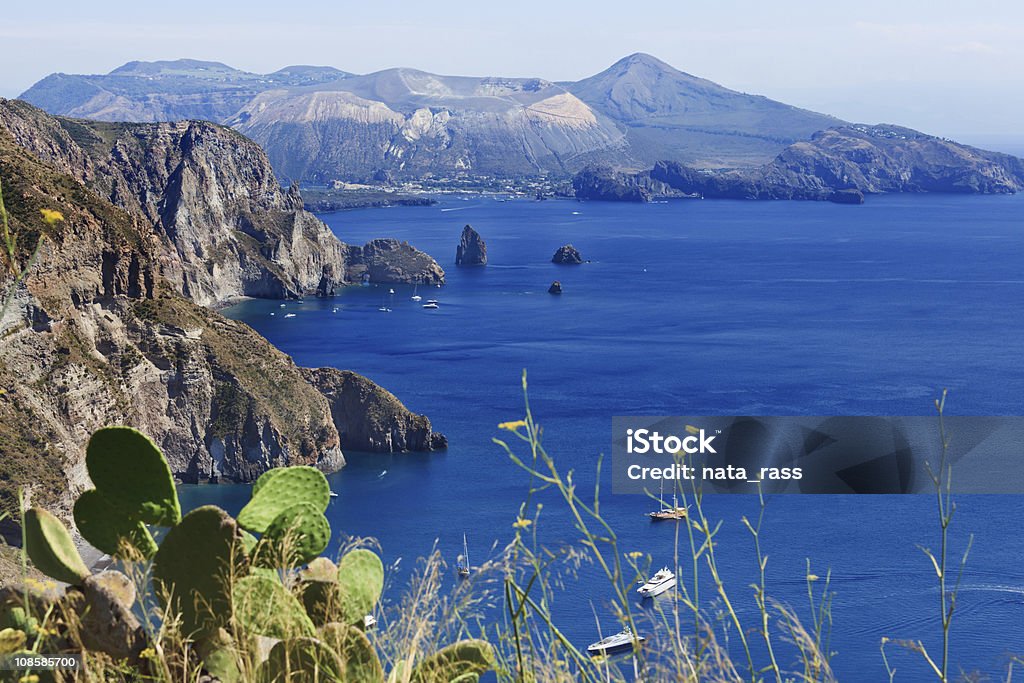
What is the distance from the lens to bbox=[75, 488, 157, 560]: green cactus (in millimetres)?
3756

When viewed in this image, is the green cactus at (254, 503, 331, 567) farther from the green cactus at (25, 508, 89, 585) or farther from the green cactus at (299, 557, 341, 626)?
the green cactus at (25, 508, 89, 585)

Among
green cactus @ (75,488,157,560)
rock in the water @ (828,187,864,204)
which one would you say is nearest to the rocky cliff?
green cactus @ (75,488,157,560)

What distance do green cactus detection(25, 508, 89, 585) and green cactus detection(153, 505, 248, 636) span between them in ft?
0.98

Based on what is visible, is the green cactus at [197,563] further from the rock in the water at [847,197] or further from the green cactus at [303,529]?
the rock in the water at [847,197]

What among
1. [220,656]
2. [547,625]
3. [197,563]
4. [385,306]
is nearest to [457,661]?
[547,625]

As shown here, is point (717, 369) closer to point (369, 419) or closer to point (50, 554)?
point (369, 419)

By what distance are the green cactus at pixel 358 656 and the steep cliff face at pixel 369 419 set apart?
3875 cm

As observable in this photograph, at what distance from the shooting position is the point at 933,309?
7300 centimetres

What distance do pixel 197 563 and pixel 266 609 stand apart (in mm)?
375

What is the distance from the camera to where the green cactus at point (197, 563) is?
11.6ft

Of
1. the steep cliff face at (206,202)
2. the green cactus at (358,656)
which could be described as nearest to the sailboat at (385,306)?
the steep cliff face at (206,202)

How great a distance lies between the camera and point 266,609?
330 centimetres

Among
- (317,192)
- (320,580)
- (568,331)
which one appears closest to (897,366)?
(568,331)

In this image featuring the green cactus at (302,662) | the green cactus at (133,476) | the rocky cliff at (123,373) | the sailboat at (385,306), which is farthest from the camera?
the sailboat at (385,306)
